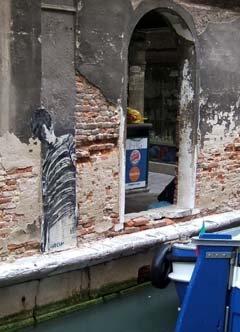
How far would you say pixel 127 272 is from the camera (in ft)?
22.2

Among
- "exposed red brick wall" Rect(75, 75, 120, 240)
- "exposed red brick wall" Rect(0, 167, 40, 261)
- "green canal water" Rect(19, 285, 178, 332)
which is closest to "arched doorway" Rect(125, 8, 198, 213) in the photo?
"exposed red brick wall" Rect(75, 75, 120, 240)

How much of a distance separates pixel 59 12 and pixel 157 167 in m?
7.55

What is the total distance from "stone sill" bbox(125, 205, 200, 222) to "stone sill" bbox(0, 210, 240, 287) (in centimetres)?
11

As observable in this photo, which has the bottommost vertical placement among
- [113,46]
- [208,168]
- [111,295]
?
[111,295]

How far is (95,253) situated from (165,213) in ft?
5.06

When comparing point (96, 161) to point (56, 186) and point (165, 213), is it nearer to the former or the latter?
point (56, 186)

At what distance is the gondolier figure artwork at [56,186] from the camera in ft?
19.3

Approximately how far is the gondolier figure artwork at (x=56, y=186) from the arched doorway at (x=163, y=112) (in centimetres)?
190

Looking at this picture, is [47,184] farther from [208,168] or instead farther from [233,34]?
[233,34]

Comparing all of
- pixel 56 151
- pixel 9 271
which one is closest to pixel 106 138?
pixel 56 151

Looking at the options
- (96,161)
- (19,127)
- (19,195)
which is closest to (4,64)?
(19,127)

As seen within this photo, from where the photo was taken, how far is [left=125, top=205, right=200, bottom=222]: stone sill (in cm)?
714

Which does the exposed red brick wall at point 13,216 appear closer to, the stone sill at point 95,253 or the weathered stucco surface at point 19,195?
the weathered stucco surface at point 19,195

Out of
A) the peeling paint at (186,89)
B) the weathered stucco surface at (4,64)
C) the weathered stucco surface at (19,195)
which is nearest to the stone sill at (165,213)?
the peeling paint at (186,89)
